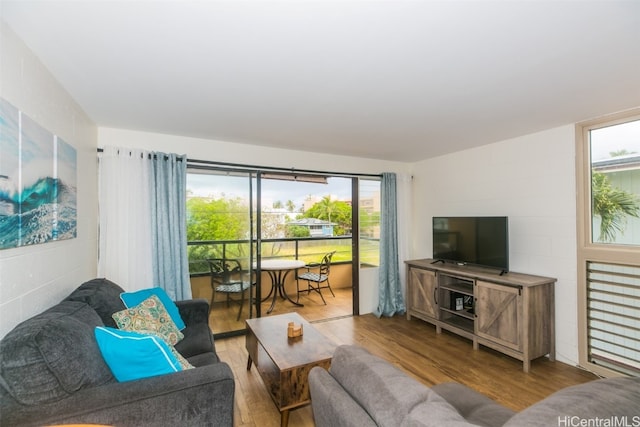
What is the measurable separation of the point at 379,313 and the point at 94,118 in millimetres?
4228

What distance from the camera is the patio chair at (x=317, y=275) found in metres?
5.02

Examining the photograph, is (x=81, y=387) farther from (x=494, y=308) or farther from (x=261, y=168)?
(x=494, y=308)

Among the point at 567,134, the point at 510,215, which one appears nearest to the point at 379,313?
the point at 510,215

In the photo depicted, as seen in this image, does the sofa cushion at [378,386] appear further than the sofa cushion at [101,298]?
No

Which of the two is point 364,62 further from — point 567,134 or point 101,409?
point 567,134

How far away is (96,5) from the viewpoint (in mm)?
1300

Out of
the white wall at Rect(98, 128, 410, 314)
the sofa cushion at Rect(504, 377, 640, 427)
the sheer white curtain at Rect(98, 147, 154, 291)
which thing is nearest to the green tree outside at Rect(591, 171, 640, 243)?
the white wall at Rect(98, 128, 410, 314)

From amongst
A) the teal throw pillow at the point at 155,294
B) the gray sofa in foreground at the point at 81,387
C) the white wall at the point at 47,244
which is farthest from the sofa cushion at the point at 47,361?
the teal throw pillow at the point at 155,294

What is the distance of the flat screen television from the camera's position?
3246 mm

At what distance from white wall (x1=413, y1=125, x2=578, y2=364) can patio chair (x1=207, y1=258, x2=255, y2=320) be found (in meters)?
3.11

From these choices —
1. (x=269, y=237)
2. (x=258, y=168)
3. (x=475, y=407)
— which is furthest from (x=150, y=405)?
(x=269, y=237)

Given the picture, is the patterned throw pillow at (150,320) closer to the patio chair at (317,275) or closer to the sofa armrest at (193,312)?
the sofa armrest at (193,312)

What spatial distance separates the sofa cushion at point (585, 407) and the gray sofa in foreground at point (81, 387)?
130 cm

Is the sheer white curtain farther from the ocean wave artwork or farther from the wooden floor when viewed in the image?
the wooden floor
